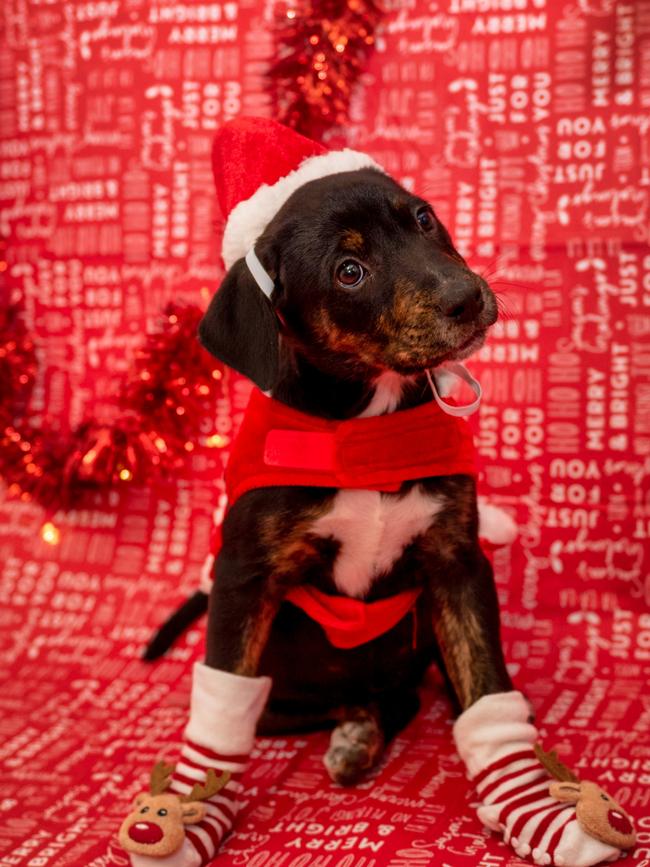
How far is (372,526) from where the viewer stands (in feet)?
5.78

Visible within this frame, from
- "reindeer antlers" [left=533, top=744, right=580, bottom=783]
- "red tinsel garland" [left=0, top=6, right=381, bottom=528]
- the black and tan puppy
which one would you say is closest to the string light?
"red tinsel garland" [left=0, top=6, right=381, bottom=528]

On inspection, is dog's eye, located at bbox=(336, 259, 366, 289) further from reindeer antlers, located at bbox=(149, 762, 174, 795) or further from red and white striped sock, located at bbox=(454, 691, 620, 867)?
reindeer antlers, located at bbox=(149, 762, 174, 795)

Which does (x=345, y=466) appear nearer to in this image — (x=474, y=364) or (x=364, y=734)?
(x=364, y=734)

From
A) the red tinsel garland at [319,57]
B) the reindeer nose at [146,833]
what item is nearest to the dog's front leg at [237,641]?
the reindeer nose at [146,833]

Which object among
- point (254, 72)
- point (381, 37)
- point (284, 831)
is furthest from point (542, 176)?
point (284, 831)

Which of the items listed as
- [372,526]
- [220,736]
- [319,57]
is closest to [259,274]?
[372,526]

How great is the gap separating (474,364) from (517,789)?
1.15 m

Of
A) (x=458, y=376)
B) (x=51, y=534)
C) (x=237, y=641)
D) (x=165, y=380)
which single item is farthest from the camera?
(x=51, y=534)

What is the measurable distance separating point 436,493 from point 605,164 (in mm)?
1093

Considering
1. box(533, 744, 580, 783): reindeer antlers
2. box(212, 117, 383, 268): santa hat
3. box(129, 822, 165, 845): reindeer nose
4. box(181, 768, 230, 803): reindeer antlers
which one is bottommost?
box(129, 822, 165, 845): reindeer nose

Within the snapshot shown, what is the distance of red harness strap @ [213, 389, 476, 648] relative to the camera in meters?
1.73

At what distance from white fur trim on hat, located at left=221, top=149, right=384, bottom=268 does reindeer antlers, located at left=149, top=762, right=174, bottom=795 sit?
0.89m

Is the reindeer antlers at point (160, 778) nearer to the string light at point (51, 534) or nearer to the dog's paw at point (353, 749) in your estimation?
the dog's paw at point (353, 749)

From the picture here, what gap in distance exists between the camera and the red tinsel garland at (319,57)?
246cm
